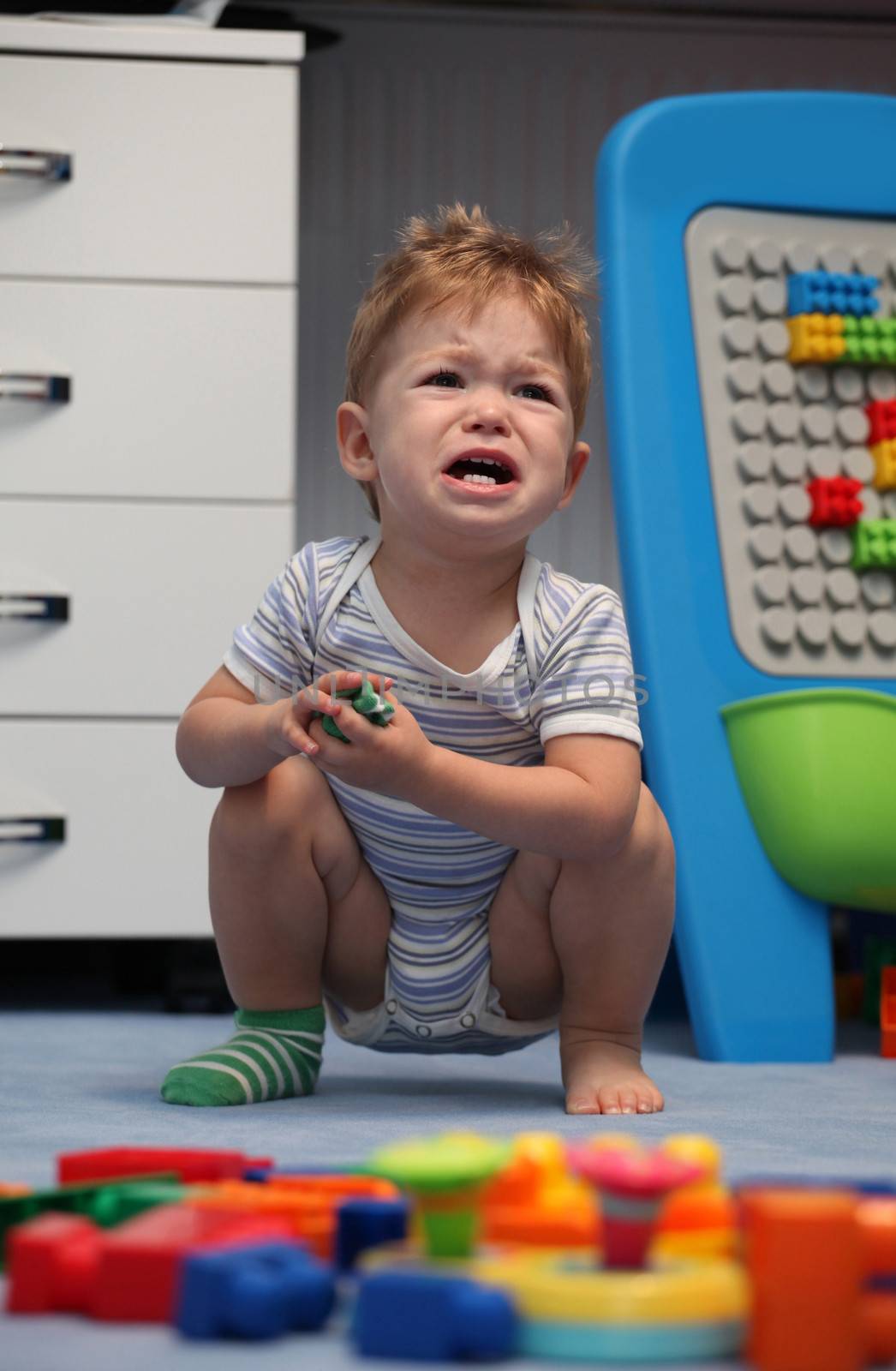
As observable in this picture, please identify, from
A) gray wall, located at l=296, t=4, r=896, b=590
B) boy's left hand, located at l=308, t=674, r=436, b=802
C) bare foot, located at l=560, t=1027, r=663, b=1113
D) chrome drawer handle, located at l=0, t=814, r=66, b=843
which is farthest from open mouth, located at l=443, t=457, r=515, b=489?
gray wall, located at l=296, t=4, r=896, b=590

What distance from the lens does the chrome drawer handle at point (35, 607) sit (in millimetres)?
1426

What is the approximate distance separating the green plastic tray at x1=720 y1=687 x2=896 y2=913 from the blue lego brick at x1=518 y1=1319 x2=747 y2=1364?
86 centimetres

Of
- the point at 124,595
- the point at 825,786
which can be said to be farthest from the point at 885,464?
the point at 124,595

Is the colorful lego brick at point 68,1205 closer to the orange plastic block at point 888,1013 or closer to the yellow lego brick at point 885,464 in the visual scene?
the orange plastic block at point 888,1013

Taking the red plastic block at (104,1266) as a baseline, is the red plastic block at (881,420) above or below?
above

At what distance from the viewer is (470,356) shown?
97 centimetres

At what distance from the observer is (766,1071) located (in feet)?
3.93

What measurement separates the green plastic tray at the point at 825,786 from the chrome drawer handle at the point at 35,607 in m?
0.57

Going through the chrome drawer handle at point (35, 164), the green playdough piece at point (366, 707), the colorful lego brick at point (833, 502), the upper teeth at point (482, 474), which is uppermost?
the chrome drawer handle at point (35, 164)

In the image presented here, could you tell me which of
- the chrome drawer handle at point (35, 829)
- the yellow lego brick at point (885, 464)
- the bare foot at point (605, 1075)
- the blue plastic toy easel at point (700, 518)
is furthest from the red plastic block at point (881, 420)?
the chrome drawer handle at point (35, 829)

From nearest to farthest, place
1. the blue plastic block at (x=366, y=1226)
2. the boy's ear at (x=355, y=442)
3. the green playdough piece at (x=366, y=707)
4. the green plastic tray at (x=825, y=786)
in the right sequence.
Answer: the blue plastic block at (x=366, y=1226)
the green playdough piece at (x=366, y=707)
the boy's ear at (x=355, y=442)
the green plastic tray at (x=825, y=786)

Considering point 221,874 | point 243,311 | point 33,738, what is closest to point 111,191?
point 243,311

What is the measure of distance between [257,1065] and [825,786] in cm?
51

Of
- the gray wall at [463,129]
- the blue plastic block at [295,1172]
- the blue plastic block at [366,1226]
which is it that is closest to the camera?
the blue plastic block at [366,1226]
